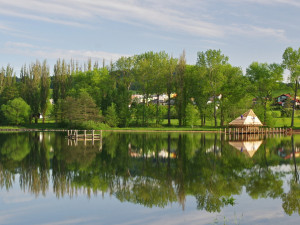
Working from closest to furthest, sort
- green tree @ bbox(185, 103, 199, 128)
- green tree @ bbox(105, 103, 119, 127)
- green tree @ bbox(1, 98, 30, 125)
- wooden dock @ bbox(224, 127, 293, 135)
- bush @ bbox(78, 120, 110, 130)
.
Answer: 1. bush @ bbox(78, 120, 110, 130)
2. wooden dock @ bbox(224, 127, 293, 135)
3. green tree @ bbox(105, 103, 119, 127)
4. green tree @ bbox(185, 103, 199, 128)
5. green tree @ bbox(1, 98, 30, 125)

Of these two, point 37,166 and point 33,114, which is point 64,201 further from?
point 33,114

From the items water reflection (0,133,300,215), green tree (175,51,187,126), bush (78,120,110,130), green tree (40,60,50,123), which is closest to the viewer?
water reflection (0,133,300,215)

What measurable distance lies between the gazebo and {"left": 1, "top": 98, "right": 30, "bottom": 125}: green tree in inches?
1866

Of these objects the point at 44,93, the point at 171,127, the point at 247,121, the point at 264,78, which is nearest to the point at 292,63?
the point at 264,78

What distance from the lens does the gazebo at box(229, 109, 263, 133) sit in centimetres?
6519

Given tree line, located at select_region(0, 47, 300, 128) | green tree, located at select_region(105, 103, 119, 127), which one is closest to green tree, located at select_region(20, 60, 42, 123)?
tree line, located at select_region(0, 47, 300, 128)

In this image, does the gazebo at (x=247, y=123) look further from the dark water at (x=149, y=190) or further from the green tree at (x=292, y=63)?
the dark water at (x=149, y=190)

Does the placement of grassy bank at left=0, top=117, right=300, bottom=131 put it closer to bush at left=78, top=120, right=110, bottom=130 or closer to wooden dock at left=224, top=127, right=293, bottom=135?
wooden dock at left=224, top=127, right=293, bottom=135

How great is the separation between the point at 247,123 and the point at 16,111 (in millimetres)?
51264

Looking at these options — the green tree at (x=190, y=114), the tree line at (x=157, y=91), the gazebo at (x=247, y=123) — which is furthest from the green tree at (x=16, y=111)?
the gazebo at (x=247, y=123)

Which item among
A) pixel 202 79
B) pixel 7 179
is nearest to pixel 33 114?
pixel 202 79

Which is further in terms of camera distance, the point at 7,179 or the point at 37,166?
the point at 37,166

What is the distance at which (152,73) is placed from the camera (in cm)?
8025

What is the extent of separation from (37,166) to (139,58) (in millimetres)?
65504
